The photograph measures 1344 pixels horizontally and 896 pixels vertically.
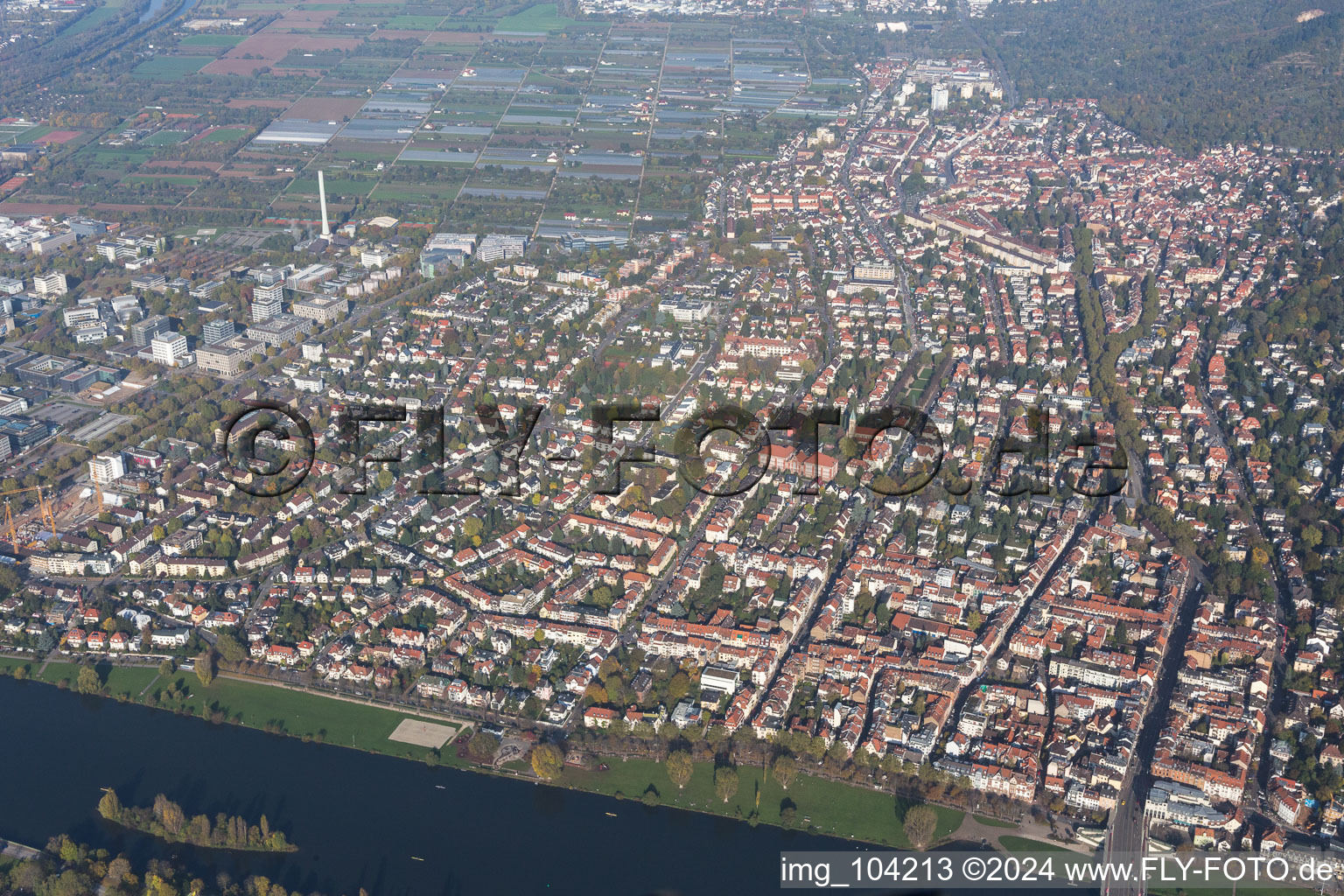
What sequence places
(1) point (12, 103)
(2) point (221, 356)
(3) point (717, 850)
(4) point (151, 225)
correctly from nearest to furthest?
1. (3) point (717, 850)
2. (2) point (221, 356)
3. (4) point (151, 225)
4. (1) point (12, 103)

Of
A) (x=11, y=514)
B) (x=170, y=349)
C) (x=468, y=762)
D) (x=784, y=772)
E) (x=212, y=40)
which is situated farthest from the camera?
(x=212, y=40)

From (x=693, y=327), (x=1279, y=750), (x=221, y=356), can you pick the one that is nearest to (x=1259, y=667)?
(x=1279, y=750)

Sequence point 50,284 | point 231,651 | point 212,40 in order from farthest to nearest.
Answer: point 212,40 < point 50,284 < point 231,651

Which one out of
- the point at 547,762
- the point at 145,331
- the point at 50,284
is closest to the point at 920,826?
the point at 547,762

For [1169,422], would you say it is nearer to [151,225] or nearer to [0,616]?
[0,616]

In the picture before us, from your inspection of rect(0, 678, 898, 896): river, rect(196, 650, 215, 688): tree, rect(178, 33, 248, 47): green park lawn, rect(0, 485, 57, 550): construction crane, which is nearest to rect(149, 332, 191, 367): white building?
rect(0, 485, 57, 550): construction crane

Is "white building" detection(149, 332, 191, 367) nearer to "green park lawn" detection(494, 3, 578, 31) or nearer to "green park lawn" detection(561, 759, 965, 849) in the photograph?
"green park lawn" detection(561, 759, 965, 849)

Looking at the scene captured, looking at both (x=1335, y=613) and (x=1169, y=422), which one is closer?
(x=1335, y=613)

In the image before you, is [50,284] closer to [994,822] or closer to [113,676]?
[113,676]
